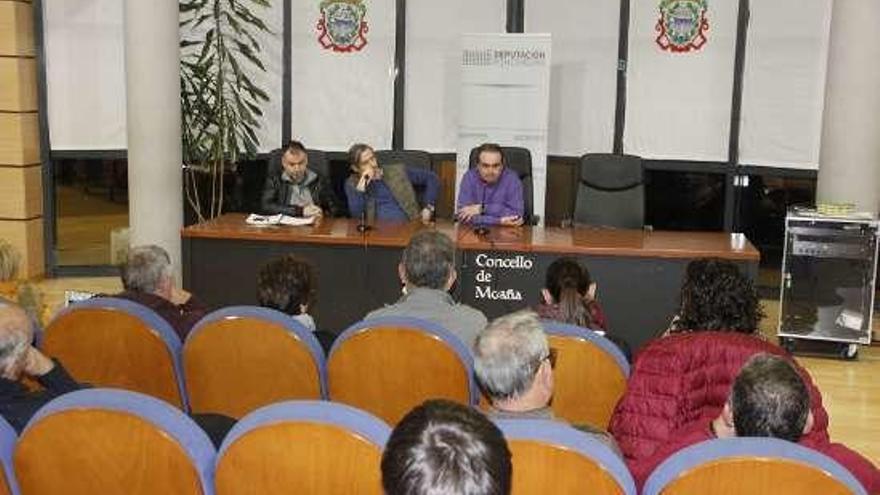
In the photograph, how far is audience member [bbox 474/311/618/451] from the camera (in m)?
2.36

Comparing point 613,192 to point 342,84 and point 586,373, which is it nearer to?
point 342,84

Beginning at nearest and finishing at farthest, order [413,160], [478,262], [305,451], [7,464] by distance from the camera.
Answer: [305,451], [7,464], [478,262], [413,160]

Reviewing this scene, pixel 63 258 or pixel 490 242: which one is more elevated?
pixel 490 242

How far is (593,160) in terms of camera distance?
670cm

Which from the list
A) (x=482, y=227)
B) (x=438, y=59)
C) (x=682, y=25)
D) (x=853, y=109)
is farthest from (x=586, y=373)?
(x=438, y=59)

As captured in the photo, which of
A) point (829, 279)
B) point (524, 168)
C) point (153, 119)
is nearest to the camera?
point (829, 279)

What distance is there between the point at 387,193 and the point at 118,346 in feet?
11.0

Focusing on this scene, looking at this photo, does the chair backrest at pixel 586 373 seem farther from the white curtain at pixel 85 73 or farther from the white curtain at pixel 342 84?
the white curtain at pixel 85 73

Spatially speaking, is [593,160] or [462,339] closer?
[462,339]

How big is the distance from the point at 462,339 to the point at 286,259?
726 mm

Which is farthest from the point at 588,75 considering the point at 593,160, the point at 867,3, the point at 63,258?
the point at 63,258

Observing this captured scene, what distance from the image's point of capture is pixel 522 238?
5773 mm

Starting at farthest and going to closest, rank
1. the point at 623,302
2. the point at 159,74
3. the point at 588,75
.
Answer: the point at 588,75
the point at 159,74
the point at 623,302

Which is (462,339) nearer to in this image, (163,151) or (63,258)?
(163,151)
